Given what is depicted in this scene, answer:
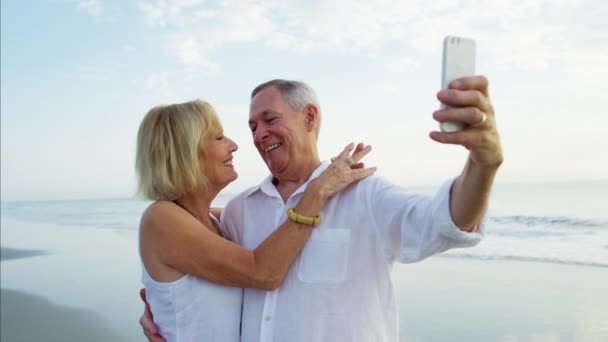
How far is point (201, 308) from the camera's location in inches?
109

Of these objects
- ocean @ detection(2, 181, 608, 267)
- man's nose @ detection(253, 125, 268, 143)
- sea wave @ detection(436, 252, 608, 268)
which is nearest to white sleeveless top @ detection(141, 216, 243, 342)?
man's nose @ detection(253, 125, 268, 143)

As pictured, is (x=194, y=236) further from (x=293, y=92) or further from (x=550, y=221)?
(x=550, y=221)

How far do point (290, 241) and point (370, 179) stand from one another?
1.61ft

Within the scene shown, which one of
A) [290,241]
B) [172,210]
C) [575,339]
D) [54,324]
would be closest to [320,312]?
[290,241]

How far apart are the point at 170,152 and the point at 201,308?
0.78m

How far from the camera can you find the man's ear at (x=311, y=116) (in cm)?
329

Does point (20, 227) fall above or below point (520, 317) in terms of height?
below

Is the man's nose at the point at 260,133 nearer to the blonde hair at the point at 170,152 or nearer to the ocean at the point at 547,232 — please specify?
the blonde hair at the point at 170,152

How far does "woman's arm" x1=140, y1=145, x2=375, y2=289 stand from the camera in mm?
2629

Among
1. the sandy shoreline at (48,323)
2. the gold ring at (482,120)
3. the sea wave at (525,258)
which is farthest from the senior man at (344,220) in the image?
the sea wave at (525,258)

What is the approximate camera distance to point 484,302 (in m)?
7.50

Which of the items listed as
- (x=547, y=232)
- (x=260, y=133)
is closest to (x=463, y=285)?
(x=260, y=133)

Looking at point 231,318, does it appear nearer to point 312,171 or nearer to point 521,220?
point 312,171

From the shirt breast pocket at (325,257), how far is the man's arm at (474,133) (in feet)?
3.00
